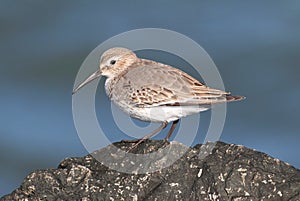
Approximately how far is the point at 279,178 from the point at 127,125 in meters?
4.39

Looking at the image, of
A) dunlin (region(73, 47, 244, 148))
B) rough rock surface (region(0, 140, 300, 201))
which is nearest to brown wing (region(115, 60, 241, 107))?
dunlin (region(73, 47, 244, 148))

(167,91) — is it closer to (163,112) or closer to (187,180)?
(163,112)

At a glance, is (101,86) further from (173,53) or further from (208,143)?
(208,143)

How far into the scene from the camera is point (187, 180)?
6.84 m

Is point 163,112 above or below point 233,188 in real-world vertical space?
above

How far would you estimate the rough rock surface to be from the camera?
21.6ft

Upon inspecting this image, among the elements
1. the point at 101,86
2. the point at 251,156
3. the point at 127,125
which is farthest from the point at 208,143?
the point at 101,86

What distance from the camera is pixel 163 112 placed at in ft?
28.3

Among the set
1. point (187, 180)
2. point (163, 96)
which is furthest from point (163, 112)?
point (187, 180)

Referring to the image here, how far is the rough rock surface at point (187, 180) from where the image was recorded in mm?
6586

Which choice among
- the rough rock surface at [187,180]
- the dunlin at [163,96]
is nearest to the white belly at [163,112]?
the dunlin at [163,96]

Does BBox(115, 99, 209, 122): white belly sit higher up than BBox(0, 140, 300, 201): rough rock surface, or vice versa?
BBox(115, 99, 209, 122): white belly

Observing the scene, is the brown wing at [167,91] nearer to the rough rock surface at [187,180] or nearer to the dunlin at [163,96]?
the dunlin at [163,96]

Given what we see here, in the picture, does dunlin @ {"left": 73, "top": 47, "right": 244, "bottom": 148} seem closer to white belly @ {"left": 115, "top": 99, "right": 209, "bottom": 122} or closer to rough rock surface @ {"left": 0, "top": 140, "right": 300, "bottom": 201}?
white belly @ {"left": 115, "top": 99, "right": 209, "bottom": 122}
